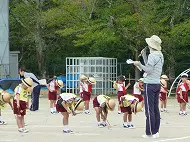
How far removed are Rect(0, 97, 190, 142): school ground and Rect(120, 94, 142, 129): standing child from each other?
10.3 inches

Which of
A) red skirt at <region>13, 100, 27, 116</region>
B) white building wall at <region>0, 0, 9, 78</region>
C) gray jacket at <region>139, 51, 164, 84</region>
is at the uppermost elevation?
white building wall at <region>0, 0, 9, 78</region>

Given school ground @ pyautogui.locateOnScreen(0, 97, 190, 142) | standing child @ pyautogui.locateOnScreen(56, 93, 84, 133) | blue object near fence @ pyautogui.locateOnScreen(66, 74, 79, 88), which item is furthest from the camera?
blue object near fence @ pyautogui.locateOnScreen(66, 74, 79, 88)

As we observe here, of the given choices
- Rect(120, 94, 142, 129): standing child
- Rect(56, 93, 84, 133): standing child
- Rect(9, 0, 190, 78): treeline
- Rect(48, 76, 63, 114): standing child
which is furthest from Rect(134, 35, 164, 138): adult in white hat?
Rect(9, 0, 190, 78): treeline

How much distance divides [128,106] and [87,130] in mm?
1216

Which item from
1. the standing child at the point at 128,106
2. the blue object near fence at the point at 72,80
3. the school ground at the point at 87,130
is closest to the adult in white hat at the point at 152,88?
the school ground at the point at 87,130

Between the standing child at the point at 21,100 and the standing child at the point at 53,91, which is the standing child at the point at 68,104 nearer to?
the standing child at the point at 21,100

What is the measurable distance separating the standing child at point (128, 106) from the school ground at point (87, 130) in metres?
0.26

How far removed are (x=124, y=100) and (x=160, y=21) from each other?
51.8 feet

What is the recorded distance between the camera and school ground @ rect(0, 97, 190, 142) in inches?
438

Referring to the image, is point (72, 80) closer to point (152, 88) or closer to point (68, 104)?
point (68, 104)

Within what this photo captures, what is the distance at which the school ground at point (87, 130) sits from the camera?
36.5 ft

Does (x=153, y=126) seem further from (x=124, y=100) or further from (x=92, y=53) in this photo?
(x=92, y=53)

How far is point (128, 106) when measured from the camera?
1296 centimetres

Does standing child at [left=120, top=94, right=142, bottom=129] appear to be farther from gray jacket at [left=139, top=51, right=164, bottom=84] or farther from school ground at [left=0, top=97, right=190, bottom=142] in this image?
gray jacket at [left=139, top=51, right=164, bottom=84]
